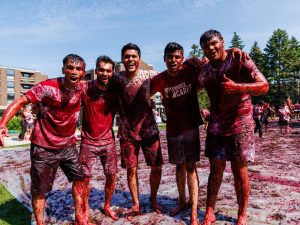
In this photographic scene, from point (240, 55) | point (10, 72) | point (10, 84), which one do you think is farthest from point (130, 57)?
A: point (10, 72)

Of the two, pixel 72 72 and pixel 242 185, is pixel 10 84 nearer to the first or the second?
pixel 72 72

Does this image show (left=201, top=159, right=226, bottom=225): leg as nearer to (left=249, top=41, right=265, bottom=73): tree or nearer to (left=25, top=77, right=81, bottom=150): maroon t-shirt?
(left=25, top=77, right=81, bottom=150): maroon t-shirt

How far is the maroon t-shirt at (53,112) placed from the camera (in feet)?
12.8

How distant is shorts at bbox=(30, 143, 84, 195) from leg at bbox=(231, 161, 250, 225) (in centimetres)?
217

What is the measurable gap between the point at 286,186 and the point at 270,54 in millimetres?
64169

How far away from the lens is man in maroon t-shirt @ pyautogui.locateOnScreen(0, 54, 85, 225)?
392 centimetres

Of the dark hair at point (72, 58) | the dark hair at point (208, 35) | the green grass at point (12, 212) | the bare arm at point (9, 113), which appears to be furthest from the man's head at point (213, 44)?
the green grass at point (12, 212)

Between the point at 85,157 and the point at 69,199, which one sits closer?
the point at 85,157

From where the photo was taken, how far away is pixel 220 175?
3.94 metres

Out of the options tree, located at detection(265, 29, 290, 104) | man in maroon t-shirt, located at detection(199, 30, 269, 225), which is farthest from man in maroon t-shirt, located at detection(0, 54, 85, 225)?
tree, located at detection(265, 29, 290, 104)

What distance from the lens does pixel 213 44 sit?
3639 millimetres

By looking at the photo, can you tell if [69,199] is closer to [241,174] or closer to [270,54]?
[241,174]

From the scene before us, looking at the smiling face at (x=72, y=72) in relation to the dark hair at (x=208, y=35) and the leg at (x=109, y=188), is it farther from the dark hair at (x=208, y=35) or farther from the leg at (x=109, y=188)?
the dark hair at (x=208, y=35)

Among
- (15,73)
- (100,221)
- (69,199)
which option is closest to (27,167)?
(69,199)
